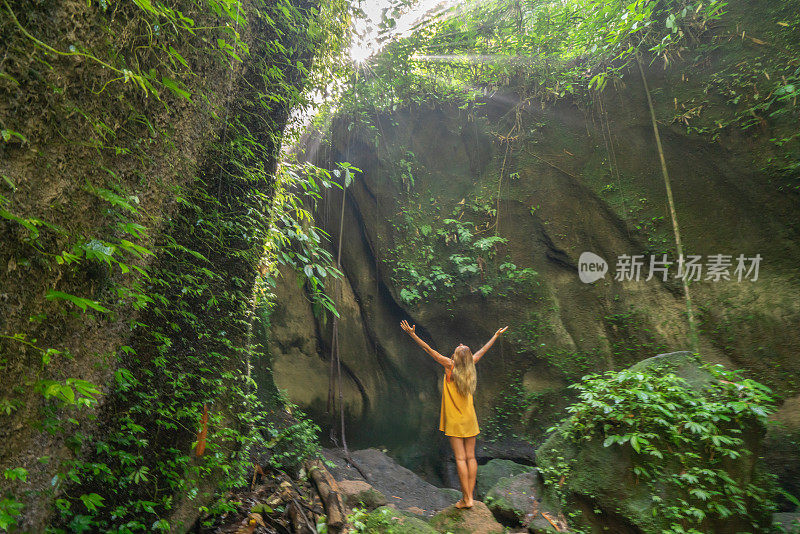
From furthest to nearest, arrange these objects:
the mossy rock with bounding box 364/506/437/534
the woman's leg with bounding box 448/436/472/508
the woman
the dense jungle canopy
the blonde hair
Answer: the blonde hair → the woman → the woman's leg with bounding box 448/436/472/508 → the mossy rock with bounding box 364/506/437/534 → the dense jungle canopy

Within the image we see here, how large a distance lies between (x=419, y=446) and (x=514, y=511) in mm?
3763

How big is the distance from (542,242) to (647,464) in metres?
4.53


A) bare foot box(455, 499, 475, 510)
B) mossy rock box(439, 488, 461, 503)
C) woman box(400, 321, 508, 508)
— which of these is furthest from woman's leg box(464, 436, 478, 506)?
mossy rock box(439, 488, 461, 503)

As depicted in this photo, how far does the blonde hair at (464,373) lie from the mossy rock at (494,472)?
2357 mm

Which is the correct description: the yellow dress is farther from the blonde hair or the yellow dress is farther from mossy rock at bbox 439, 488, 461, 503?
mossy rock at bbox 439, 488, 461, 503

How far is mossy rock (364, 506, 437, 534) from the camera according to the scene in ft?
10.7

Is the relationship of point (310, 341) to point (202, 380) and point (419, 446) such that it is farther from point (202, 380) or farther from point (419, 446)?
point (202, 380)

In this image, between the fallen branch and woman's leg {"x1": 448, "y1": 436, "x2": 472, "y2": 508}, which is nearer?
the fallen branch

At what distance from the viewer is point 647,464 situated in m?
3.56

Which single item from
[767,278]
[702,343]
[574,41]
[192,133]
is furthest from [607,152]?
[192,133]

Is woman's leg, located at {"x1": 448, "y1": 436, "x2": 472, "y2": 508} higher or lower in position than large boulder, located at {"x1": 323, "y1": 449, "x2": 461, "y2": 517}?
higher

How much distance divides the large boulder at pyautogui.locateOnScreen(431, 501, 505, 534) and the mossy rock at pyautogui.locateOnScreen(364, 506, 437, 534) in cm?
36

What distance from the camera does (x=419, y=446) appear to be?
24.6 feet

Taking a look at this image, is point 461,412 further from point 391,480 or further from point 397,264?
point 397,264
